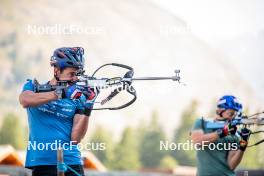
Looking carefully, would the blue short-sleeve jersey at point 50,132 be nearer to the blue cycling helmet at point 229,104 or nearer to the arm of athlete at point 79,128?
the arm of athlete at point 79,128

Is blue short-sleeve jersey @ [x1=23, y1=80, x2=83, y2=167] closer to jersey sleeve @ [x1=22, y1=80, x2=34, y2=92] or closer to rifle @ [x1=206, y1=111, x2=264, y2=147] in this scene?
jersey sleeve @ [x1=22, y1=80, x2=34, y2=92]

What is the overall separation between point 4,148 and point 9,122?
261ft

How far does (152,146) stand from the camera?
123m

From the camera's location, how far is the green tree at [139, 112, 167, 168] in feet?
386

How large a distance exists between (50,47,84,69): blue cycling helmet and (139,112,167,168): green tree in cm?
10592

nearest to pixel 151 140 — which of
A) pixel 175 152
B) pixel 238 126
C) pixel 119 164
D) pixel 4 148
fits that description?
pixel 175 152

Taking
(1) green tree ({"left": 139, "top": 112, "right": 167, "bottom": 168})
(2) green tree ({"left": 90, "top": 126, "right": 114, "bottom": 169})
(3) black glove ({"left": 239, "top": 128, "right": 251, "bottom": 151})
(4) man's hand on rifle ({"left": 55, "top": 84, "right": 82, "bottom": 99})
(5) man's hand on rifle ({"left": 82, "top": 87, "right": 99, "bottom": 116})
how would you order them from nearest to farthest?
(4) man's hand on rifle ({"left": 55, "top": 84, "right": 82, "bottom": 99}) → (5) man's hand on rifle ({"left": 82, "top": 87, "right": 99, "bottom": 116}) → (3) black glove ({"left": 239, "top": 128, "right": 251, "bottom": 151}) → (2) green tree ({"left": 90, "top": 126, "right": 114, "bottom": 169}) → (1) green tree ({"left": 139, "top": 112, "right": 167, "bottom": 168})

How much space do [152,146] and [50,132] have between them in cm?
11389

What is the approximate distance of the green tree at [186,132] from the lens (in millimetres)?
111250

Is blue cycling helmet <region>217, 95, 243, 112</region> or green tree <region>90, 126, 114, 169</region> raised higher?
blue cycling helmet <region>217, 95, 243, 112</region>

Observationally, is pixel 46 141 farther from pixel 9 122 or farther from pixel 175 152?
pixel 175 152

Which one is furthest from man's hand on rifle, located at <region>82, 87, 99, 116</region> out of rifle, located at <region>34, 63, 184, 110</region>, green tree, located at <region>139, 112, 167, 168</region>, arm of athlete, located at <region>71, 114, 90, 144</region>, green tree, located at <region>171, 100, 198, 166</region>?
green tree, located at <region>139, 112, 167, 168</region>

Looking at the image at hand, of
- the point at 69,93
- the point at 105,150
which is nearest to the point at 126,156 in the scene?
the point at 105,150

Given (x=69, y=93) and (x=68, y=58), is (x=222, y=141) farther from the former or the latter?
(x=69, y=93)
